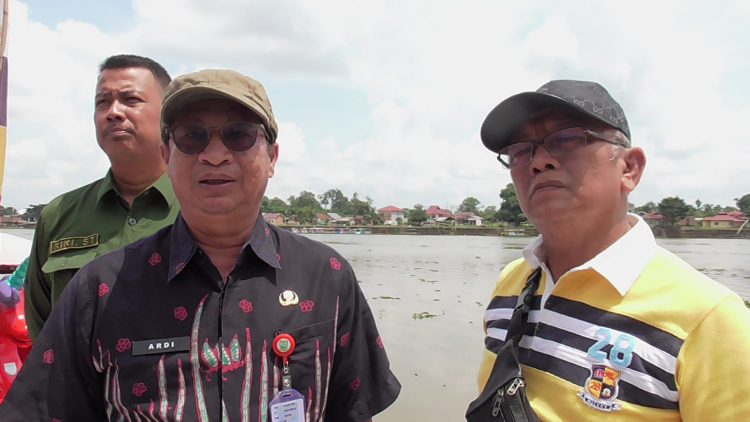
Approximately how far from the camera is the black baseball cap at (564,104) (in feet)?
5.80

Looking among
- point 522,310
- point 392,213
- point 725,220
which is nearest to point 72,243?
point 522,310

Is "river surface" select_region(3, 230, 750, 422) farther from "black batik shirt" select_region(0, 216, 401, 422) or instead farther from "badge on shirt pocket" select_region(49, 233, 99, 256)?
"black batik shirt" select_region(0, 216, 401, 422)

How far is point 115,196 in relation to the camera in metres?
2.68

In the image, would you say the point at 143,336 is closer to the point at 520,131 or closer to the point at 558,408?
the point at 558,408

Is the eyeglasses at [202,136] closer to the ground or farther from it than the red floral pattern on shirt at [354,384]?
farther from it

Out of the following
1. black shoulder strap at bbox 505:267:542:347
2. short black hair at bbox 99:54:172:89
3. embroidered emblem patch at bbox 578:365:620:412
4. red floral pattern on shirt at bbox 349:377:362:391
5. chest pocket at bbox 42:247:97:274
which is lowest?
red floral pattern on shirt at bbox 349:377:362:391

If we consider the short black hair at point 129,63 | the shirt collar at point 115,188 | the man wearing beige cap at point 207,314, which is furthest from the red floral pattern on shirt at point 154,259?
the short black hair at point 129,63

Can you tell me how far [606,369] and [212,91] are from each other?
160cm

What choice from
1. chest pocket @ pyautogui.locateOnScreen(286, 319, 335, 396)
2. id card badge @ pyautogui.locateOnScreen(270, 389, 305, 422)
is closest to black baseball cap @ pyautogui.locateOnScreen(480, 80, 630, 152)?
chest pocket @ pyautogui.locateOnScreen(286, 319, 335, 396)

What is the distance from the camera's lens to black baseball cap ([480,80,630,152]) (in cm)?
177

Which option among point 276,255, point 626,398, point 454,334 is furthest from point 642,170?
point 454,334

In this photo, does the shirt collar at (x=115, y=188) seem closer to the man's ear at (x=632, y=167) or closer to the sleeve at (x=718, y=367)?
the man's ear at (x=632, y=167)

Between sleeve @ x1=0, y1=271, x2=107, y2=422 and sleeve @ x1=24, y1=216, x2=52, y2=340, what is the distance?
1.11m

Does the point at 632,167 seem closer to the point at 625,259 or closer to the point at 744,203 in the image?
the point at 625,259
